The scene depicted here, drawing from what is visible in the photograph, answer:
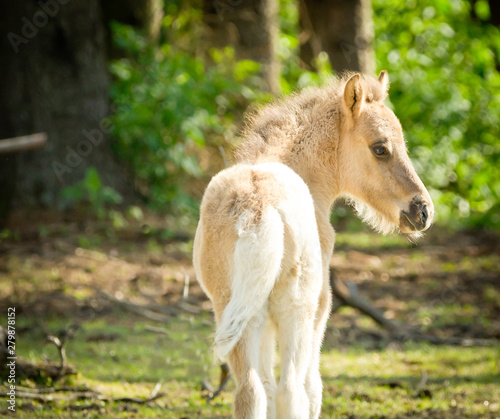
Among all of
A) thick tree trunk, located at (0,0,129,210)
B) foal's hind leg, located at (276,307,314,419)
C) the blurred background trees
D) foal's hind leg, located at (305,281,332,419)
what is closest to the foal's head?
foal's hind leg, located at (305,281,332,419)

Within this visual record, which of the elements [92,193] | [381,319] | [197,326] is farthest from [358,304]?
[92,193]

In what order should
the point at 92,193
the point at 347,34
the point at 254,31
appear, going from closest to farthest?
the point at 92,193 → the point at 254,31 → the point at 347,34

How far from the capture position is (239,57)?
13.0 metres

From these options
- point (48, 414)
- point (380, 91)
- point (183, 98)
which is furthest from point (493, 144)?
point (48, 414)

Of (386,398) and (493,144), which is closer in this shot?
(386,398)

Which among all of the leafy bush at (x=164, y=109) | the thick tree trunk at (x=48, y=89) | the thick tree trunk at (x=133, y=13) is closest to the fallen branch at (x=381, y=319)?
the leafy bush at (x=164, y=109)

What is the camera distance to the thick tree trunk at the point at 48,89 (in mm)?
10078

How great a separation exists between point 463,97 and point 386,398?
11230 mm

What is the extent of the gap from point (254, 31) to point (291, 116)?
8764 millimetres

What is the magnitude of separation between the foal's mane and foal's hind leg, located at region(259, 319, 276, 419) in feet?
3.74

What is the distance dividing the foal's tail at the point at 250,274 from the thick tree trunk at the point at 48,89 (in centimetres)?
742

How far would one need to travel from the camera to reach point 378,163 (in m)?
4.54

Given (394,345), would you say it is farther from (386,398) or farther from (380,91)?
(380,91)

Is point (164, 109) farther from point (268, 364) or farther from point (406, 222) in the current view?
point (268, 364)
